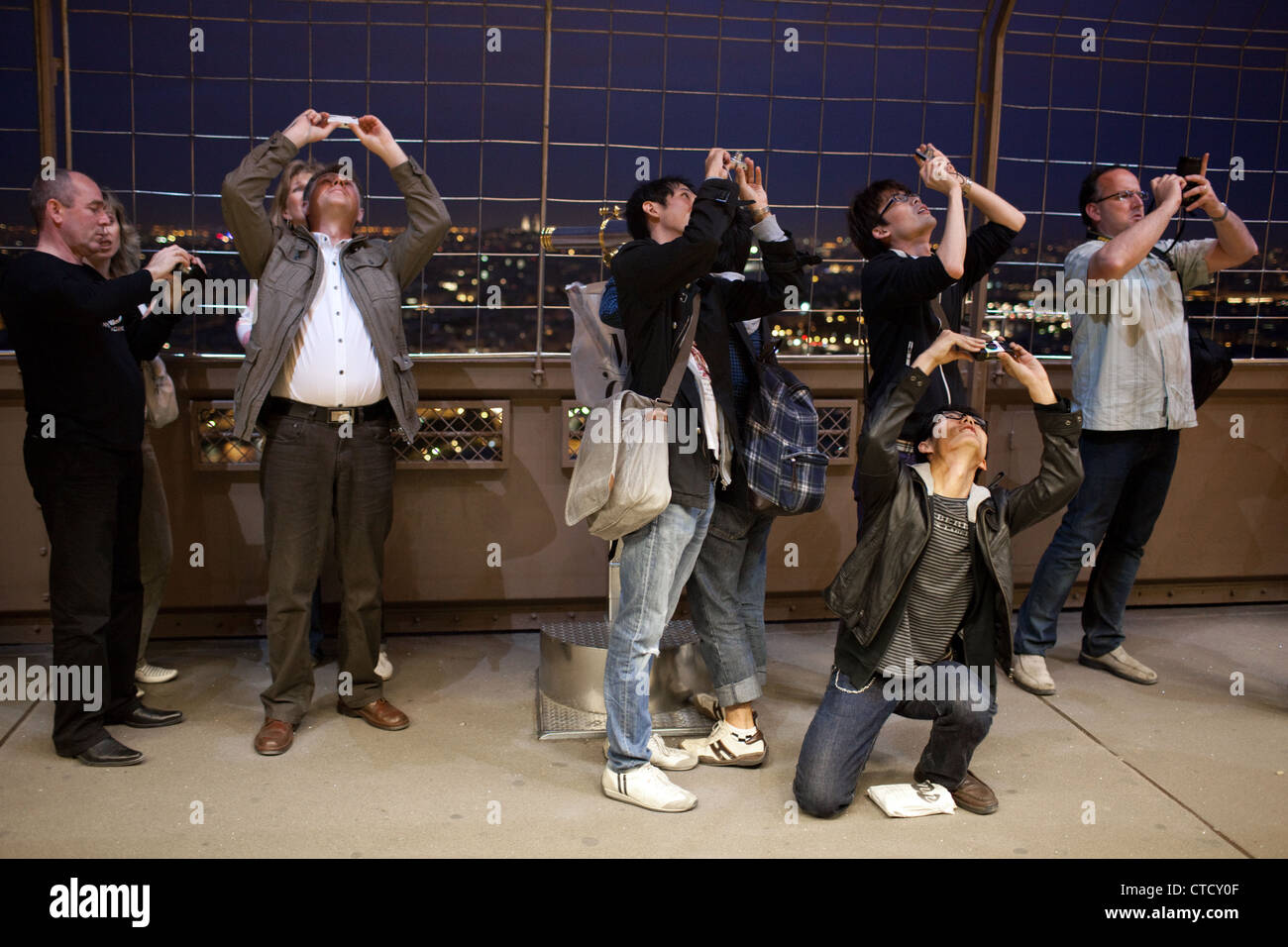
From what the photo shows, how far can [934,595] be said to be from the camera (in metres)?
3.43

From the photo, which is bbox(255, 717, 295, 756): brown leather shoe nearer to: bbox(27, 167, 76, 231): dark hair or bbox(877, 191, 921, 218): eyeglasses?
bbox(27, 167, 76, 231): dark hair

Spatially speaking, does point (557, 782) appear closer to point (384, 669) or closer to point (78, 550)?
point (384, 669)

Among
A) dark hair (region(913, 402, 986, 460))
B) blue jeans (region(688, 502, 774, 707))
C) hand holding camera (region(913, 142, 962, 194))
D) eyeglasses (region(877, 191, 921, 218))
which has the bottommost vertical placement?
blue jeans (region(688, 502, 774, 707))

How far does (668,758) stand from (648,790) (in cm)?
29

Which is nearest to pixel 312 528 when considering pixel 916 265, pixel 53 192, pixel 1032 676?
pixel 53 192

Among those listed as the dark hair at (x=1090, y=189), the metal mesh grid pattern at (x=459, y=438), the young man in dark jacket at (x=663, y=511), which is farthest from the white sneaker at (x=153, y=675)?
the dark hair at (x=1090, y=189)

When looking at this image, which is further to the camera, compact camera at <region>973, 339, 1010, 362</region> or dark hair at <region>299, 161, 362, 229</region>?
dark hair at <region>299, 161, 362, 229</region>

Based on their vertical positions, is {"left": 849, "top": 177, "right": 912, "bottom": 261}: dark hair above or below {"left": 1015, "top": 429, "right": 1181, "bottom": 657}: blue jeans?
above

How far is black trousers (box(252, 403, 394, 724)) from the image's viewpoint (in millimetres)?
3795

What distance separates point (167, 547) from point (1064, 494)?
318cm

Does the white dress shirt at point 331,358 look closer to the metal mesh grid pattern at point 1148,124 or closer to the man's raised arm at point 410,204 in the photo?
the man's raised arm at point 410,204

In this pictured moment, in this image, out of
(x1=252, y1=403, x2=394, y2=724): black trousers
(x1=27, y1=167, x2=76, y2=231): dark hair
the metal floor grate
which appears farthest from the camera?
the metal floor grate

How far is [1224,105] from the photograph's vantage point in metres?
5.28

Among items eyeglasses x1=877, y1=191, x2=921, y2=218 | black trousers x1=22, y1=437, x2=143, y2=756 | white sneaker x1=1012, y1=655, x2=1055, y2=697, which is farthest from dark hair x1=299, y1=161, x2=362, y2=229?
white sneaker x1=1012, y1=655, x2=1055, y2=697
